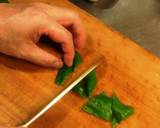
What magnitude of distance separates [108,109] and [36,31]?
0.26 metres

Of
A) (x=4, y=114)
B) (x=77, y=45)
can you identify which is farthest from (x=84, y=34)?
(x=4, y=114)

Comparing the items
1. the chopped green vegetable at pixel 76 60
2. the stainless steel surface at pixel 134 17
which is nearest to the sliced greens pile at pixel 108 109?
the chopped green vegetable at pixel 76 60

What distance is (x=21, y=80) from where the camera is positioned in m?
0.85

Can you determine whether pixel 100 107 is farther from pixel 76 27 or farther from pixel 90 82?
pixel 76 27

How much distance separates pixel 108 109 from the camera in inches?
32.0

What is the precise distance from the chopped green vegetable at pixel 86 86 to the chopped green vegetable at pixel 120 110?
63 mm

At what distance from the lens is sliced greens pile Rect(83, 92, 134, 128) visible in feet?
2.65

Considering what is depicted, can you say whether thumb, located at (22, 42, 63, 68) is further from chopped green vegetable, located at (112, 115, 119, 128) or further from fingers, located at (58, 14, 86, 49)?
chopped green vegetable, located at (112, 115, 119, 128)

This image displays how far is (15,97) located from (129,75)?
29 cm

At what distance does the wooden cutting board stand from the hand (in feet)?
0.13

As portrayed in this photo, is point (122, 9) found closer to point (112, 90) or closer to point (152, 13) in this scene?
point (152, 13)

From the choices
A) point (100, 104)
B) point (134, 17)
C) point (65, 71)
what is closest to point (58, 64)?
point (65, 71)

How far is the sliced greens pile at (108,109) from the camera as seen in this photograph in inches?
31.8

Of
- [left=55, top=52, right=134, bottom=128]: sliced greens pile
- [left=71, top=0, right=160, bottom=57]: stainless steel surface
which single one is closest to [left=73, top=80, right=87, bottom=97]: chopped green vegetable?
[left=55, top=52, right=134, bottom=128]: sliced greens pile
